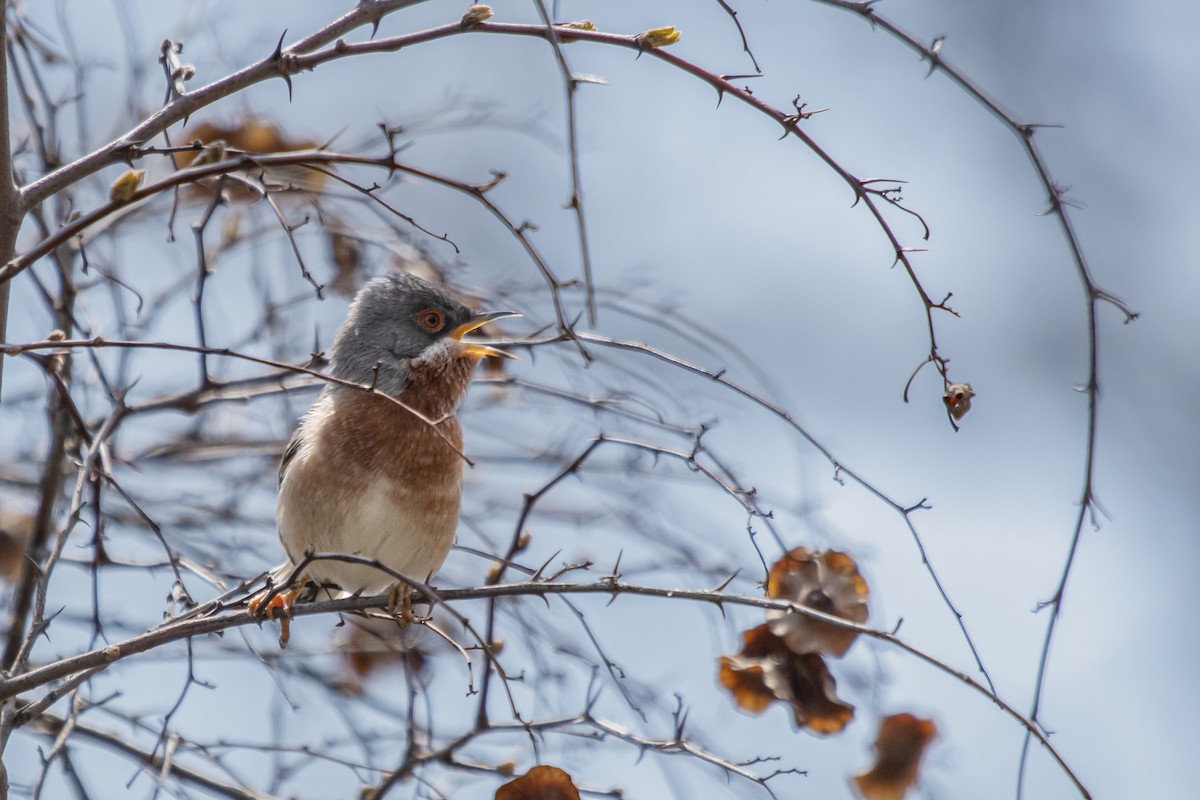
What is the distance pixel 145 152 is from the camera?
2.68 meters

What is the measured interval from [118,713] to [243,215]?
207cm

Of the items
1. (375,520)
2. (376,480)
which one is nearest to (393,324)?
(376,480)

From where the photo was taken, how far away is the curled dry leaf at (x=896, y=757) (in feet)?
12.3

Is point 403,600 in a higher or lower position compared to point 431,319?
lower

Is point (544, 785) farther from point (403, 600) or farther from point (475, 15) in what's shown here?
point (475, 15)

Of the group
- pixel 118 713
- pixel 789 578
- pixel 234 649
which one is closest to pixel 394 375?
pixel 234 649

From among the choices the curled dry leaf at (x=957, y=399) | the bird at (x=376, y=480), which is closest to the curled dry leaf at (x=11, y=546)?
the bird at (x=376, y=480)

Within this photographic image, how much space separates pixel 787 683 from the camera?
3.64 m

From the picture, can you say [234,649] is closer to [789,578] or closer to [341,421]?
[341,421]

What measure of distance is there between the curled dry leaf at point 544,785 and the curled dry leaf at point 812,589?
2.79 feet

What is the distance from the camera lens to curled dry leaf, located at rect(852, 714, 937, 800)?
373cm

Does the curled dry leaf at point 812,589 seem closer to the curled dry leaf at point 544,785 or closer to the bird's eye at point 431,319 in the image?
the curled dry leaf at point 544,785

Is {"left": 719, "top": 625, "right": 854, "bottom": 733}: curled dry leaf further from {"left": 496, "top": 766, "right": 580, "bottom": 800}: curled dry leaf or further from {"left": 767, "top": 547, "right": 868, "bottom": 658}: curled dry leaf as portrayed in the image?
{"left": 496, "top": 766, "right": 580, "bottom": 800}: curled dry leaf

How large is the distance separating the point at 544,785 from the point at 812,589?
103cm
